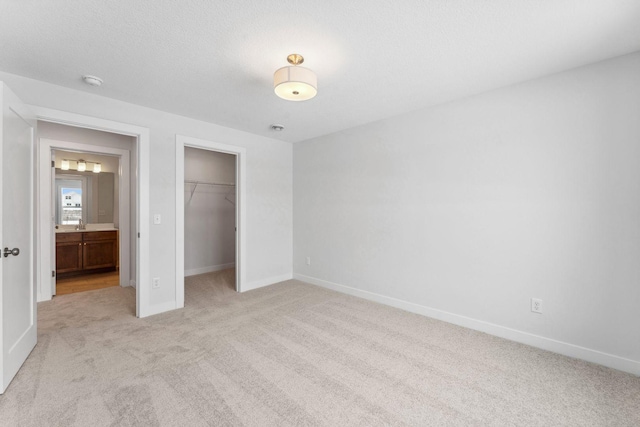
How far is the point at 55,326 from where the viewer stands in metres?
2.88

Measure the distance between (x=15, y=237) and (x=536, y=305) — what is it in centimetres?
438

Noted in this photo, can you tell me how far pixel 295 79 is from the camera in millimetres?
2066

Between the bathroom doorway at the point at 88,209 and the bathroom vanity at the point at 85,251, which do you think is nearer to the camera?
the bathroom doorway at the point at 88,209

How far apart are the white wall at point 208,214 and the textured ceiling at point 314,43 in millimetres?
2383

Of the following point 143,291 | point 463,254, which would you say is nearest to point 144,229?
point 143,291

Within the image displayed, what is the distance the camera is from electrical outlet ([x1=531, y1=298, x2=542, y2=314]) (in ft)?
8.21

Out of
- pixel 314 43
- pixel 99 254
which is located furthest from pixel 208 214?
pixel 314 43

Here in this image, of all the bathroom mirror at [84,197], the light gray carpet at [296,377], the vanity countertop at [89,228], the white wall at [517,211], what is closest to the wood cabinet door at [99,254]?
the vanity countertop at [89,228]

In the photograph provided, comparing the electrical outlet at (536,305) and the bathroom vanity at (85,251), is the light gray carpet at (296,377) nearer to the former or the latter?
the electrical outlet at (536,305)

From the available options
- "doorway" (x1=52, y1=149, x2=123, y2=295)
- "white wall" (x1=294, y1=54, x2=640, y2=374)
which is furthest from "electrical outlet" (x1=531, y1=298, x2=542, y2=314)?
"doorway" (x1=52, y1=149, x2=123, y2=295)

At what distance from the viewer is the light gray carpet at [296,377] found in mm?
1666

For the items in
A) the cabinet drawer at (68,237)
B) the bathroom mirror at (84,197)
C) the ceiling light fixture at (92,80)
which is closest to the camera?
the ceiling light fixture at (92,80)

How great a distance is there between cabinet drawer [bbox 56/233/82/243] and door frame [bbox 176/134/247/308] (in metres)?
2.80

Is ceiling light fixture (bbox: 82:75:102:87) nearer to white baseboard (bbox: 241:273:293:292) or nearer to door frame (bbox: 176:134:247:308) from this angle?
door frame (bbox: 176:134:247:308)
